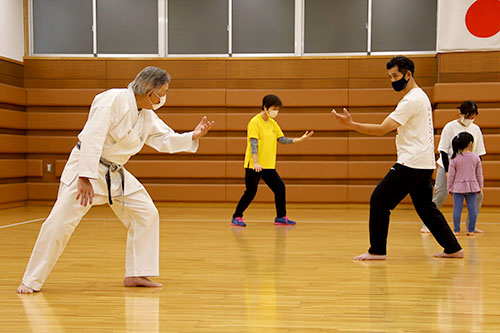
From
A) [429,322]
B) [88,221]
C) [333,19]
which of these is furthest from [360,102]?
[429,322]

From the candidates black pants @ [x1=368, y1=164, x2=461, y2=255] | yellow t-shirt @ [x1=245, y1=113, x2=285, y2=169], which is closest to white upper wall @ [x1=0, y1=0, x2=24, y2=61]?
yellow t-shirt @ [x1=245, y1=113, x2=285, y2=169]

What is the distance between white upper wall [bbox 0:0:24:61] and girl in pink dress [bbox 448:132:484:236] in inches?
258

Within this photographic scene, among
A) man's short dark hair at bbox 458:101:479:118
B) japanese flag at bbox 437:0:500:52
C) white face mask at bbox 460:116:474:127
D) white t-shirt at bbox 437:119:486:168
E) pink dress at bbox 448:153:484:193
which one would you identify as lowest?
pink dress at bbox 448:153:484:193

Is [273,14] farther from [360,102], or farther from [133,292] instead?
[133,292]

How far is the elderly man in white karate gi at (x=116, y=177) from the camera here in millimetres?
2998

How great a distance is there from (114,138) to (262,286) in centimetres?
126

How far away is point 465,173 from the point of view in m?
5.36

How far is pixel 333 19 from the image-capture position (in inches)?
339

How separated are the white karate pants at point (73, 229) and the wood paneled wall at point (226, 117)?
210 inches

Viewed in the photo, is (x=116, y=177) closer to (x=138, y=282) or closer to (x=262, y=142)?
(x=138, y=282)

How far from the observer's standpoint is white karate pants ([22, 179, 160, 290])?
3.10m

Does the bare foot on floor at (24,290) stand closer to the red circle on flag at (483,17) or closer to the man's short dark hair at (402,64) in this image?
the man's short dark hair at (402,64)

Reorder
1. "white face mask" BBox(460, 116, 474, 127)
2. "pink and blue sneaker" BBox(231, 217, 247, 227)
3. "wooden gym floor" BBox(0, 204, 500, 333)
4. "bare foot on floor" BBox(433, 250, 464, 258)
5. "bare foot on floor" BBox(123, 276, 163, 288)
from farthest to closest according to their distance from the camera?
"pink and blue sneaker" BBox(231, 217, 247, 227) → "white face mask" BBox(460, 116, 474, 127) → "bare foot on floor" BBox(433, 250, 464, 258) → "bare foot on floor" BBox(123, 276, 163, 288) → "wooden gym floor" BBox(0, 204, 500, 333)

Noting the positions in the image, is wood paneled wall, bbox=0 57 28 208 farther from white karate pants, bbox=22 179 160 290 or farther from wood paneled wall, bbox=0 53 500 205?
white karate pants, bbox=22 179 160 290
